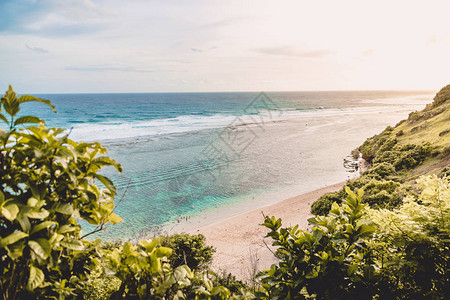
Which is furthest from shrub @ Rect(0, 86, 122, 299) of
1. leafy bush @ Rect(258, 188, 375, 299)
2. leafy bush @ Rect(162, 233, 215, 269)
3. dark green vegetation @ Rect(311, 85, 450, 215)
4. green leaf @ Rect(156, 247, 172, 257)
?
dark green vegetation @ Rect(311, 85, 450, 215)

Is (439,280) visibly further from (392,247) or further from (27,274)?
(27,274)

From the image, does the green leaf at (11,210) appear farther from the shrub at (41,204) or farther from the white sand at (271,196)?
the white sand at (271,196)

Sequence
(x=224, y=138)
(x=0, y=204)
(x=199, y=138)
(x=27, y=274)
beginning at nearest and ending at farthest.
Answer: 1. (x=0, y=204)
2. (x=27, y=274)
3. (x=199, y=138)
4. (x=224, y=138)

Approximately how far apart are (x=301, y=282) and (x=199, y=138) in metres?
42.5

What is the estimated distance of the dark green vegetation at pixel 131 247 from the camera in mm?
1760

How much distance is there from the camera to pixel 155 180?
2539 cm

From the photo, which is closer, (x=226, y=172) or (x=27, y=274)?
(x=27, y=274)

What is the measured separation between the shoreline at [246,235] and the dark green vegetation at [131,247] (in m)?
9.03

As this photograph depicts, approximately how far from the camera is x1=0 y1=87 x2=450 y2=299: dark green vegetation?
1760mm

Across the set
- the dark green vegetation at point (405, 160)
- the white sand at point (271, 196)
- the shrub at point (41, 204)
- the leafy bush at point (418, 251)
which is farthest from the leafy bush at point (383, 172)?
the shrub at point (41, 204)

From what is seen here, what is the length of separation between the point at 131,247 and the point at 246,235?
1453cm

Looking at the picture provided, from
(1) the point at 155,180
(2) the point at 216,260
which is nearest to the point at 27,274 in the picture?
(2) the point at 216,260

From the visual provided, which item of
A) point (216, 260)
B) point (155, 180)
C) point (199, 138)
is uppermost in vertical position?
point (199, 138)

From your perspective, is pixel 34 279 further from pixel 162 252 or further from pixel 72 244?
pixel 162 252
